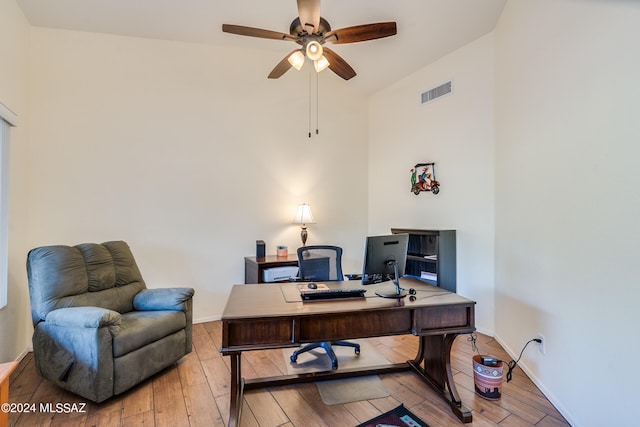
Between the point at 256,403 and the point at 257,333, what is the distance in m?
0.77

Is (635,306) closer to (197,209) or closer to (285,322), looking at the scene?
(285,322)

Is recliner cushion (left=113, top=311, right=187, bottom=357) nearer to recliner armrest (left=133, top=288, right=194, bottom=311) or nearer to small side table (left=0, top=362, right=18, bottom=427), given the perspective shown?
recliner armrest (left=133, top=288, right=194, bottom=311)

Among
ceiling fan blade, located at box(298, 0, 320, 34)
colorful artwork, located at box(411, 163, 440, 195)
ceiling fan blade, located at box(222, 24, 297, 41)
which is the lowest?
colorful artwork, located at box(411, 163, 440, 195)

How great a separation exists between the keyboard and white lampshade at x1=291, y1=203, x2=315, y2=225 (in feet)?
6.15

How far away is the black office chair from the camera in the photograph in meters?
2.77

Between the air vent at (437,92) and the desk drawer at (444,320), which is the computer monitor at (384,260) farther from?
the air vent at (437,92)

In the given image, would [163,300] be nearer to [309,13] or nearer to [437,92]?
[309,13]

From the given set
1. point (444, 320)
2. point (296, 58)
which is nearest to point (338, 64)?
point (296, 58)

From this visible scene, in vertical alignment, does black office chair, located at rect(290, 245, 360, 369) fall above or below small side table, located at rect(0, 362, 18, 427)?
above

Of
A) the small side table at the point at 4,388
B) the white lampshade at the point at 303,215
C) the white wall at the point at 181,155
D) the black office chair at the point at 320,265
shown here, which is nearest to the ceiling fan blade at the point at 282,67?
the white wall at the point at 181,155

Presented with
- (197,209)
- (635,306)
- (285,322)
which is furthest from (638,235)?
(197,209)

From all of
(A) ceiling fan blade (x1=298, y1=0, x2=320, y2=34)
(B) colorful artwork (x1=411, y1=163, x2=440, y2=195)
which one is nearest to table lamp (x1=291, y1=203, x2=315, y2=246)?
(B) colorful artwork (x1=411, y1=163, x2=440, y2=195)

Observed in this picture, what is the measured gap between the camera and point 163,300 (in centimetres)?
256

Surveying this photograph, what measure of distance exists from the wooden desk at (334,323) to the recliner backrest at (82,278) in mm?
1198
